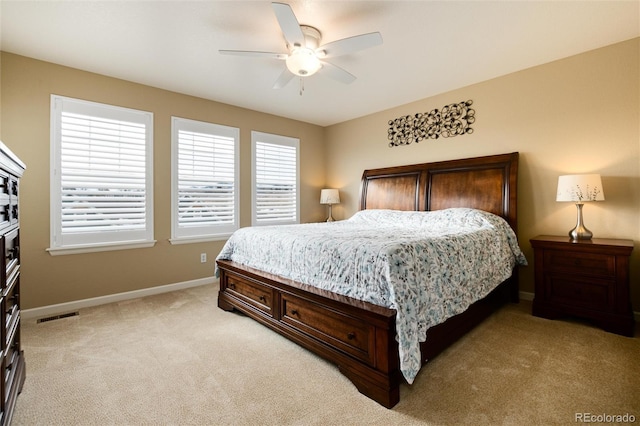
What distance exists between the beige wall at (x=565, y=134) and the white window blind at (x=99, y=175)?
3.83 meters

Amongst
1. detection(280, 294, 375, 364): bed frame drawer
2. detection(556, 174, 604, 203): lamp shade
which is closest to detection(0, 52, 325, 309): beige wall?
detection(280, 294, 375, 364): bed frame drawer

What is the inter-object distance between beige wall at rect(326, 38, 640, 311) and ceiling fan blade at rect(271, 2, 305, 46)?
2.59 m

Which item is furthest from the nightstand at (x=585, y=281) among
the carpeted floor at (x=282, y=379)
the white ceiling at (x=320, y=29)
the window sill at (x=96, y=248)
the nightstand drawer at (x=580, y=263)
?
the window sill at (x=96, y=248)

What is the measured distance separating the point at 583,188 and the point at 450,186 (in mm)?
1333

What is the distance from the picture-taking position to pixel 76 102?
325 centimetres

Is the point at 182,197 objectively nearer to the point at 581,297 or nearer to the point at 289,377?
the point at 289,377

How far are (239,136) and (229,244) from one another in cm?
199

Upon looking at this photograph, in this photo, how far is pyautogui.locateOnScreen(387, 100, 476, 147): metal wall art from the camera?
3896 mm

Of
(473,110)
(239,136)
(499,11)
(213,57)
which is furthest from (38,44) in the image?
(473,110)

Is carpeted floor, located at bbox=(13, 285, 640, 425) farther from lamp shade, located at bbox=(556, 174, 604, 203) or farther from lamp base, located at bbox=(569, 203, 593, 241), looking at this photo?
lamp shade, located at bbox=(556, 174, 604, 203)

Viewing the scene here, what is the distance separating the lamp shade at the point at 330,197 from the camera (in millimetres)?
5312

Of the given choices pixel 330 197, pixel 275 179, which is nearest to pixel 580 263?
pixel 330 197

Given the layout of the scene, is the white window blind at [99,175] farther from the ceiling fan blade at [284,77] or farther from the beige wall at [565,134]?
the beige wall at [565,134]

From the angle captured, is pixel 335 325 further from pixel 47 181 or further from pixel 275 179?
pixel 275 179
